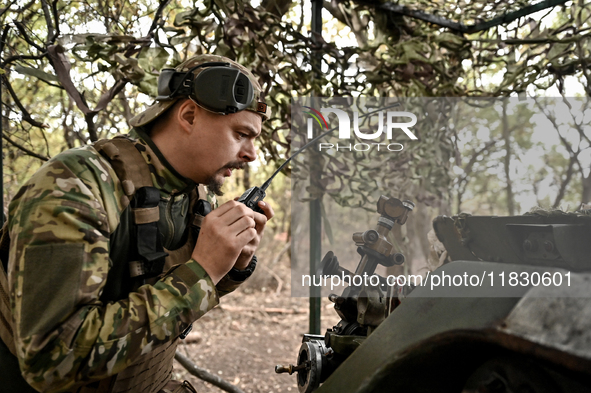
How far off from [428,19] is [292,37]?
0.99m

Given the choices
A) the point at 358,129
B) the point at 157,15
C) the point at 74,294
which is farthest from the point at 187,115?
the point at 358,129

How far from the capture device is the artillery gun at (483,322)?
0.84 metres

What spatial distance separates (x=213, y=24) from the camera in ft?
8.82

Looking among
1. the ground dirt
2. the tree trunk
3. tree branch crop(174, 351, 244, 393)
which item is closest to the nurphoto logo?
the tree trunk

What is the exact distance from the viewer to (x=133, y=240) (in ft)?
4.99

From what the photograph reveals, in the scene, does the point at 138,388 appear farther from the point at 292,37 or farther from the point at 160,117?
the point at 292,37

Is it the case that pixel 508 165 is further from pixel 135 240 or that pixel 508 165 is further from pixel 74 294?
Result: pixel 74 294

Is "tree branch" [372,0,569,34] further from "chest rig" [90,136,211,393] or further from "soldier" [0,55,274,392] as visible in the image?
"chest rig" [90,136,211,393]

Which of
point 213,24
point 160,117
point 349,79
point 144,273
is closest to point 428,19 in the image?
point 349,79

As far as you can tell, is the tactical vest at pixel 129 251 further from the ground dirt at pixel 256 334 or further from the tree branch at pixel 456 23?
the ground dirt at pixel 256 334

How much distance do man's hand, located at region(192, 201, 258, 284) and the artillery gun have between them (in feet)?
1.41

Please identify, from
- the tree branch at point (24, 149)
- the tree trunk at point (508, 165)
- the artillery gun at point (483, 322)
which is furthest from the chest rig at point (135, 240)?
the tree trunk at point (508, 165)

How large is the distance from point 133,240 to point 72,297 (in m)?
0.32

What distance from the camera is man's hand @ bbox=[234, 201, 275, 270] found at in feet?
5.34
